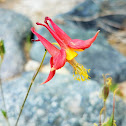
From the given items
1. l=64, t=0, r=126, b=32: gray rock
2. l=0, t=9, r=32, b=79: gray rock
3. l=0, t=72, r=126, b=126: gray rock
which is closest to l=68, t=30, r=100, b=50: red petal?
l=0, t=72, r=126, b=126: gray rock

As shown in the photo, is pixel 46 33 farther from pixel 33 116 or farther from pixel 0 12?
pixel 33 116

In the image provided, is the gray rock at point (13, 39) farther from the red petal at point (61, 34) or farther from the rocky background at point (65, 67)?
the red petal at point (61, 34)

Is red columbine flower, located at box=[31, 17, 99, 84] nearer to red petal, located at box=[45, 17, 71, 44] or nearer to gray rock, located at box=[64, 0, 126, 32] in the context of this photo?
red petal, located at box=[45, 17, 71, 44]

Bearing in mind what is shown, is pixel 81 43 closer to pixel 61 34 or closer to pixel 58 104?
pixel 61 34

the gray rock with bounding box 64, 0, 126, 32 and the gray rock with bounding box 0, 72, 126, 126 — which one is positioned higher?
the gray rock with bounding box 64, 0, 126, 32

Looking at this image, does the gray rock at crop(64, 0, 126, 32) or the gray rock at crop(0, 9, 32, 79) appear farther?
the gray rock at crop(64, 0, 126, 32)

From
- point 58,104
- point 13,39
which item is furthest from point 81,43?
point 13,39

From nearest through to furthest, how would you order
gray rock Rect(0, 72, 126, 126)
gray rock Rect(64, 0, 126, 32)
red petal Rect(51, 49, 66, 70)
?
red petal Rect(51, 49, 66, 70) → gray rock Rect(0, 72, 126, 126) → gray rock Rect(64, 0, 126, 32)
